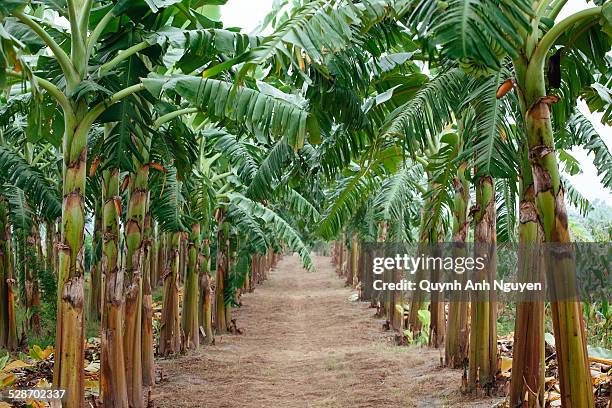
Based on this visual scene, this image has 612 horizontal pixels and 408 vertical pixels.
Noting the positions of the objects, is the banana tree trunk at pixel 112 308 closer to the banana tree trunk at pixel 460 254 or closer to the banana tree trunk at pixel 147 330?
the banana tree trunk at pixel 147 330

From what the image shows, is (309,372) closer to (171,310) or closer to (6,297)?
(171,310)

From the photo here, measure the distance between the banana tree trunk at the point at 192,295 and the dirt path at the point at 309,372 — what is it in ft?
1.01

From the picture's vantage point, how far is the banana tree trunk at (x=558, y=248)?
3697 millimetres

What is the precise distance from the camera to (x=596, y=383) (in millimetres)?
5711

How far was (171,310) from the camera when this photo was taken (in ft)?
29.6

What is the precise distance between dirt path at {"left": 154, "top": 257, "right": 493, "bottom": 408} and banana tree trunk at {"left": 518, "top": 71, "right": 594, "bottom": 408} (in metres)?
2.36

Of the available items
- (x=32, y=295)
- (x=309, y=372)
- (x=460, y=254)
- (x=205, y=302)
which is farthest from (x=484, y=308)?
(x=32, y=295)

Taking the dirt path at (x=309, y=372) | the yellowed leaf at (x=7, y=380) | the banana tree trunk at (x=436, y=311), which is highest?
the banana tree trunk at (x=436, y=311)

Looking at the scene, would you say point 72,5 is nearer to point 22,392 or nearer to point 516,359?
point 22,392

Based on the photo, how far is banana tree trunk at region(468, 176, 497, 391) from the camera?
614cm

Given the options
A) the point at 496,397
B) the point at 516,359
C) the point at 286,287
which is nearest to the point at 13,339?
the point at 496,397

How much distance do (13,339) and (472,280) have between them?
6.51m

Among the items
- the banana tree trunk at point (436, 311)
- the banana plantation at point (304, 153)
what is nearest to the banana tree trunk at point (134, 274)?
the banana plantation at point (304, 153)

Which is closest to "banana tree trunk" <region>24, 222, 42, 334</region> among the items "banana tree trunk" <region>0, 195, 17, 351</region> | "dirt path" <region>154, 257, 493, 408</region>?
"banana tree trunk" <region>0, 195, 17, 351</region>
